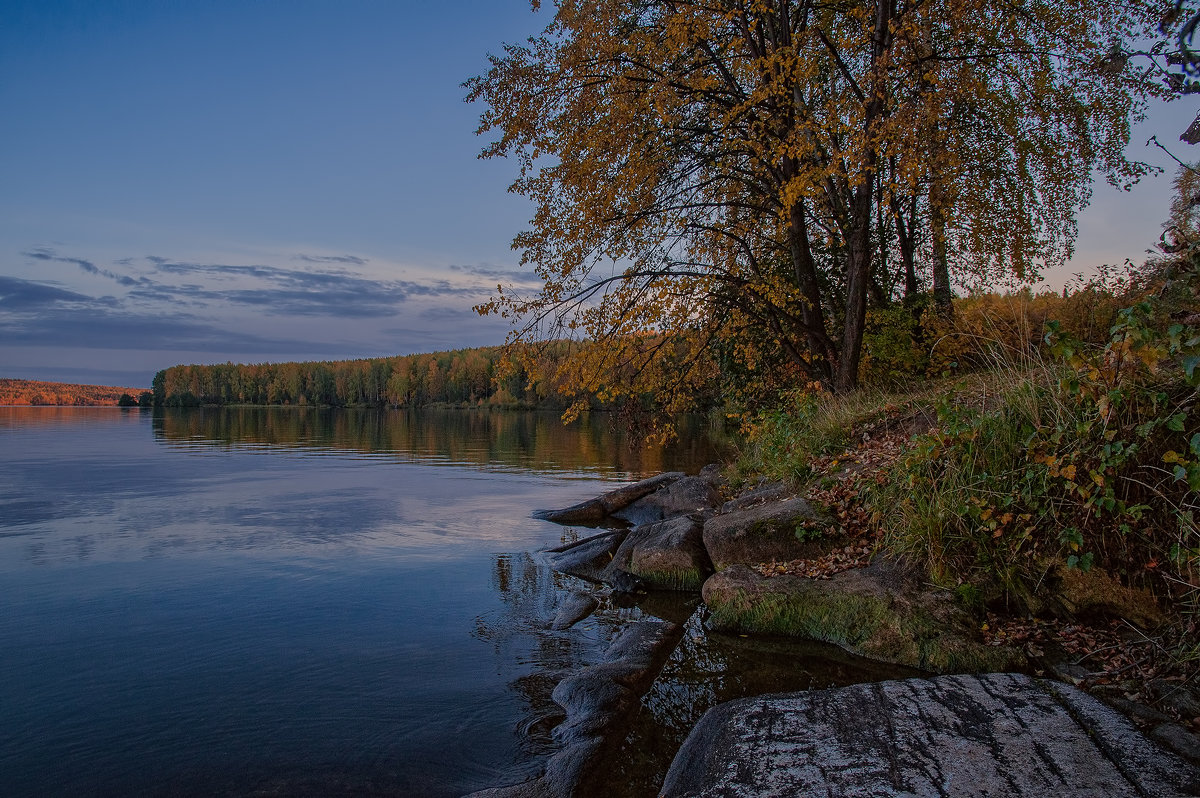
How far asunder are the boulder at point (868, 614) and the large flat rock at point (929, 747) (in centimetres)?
114

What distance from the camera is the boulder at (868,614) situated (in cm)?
539

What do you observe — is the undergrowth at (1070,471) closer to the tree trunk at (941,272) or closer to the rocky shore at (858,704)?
the rocky shore at (858,704)

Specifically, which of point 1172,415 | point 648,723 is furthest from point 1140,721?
point 648,723

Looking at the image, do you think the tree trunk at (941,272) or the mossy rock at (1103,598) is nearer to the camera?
the mossy rock at (1103,598)

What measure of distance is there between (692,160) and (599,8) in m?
3.00

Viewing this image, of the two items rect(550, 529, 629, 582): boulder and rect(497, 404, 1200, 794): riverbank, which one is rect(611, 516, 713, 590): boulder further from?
rect(550, 529, 629, 582): boulder

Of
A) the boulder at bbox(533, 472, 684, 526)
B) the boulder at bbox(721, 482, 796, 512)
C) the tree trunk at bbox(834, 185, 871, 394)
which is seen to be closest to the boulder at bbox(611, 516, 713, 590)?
the boulder at bbox(721, 482, 796, 512)

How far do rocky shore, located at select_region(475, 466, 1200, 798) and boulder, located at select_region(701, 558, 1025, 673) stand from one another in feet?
→ 0.04

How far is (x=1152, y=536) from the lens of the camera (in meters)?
4.95

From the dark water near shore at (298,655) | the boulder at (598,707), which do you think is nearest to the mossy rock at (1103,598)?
the dark water near shore at (298,655)

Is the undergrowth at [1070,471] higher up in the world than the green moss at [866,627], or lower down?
higher up

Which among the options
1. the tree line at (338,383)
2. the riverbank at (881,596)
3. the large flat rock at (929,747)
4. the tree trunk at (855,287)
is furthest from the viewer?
the tree line at (338,383)

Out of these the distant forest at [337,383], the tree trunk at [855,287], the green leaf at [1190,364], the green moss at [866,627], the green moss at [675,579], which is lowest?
the green moss at [675,579]

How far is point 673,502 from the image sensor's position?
44.6ft
